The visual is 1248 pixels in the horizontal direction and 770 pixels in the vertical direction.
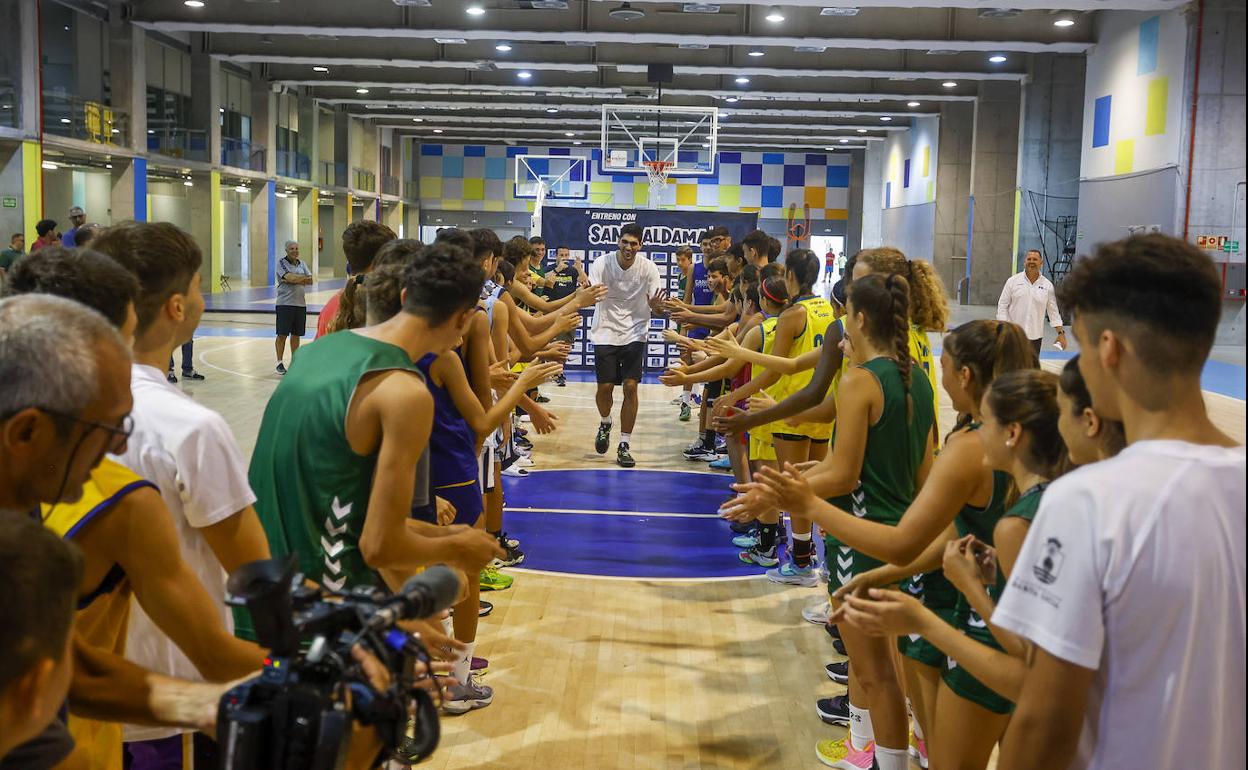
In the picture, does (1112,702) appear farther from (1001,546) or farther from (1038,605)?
(1001,546)

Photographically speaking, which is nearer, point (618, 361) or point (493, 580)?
point (493, 580)

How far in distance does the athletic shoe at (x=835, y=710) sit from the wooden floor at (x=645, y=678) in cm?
4

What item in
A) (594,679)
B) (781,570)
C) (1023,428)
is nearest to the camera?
(1023,428)

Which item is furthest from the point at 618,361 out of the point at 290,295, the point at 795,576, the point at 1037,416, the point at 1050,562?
the point at 1050,562

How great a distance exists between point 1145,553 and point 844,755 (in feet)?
8.46

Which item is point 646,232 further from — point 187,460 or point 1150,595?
point 1150,595

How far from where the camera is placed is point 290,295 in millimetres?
13258

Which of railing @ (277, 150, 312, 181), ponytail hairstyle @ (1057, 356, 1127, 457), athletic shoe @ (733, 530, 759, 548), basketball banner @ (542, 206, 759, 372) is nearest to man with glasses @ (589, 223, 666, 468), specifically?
athletic shoe @ (733, 530, 759, 548)

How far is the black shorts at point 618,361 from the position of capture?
31.9ft

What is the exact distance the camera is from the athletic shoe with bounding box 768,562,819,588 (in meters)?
6.14

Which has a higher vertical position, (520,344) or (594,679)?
(520,344)

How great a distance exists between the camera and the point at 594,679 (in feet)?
15.2

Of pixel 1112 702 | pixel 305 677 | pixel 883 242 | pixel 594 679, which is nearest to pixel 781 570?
pixel 594 679

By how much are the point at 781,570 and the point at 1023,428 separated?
3.94m
